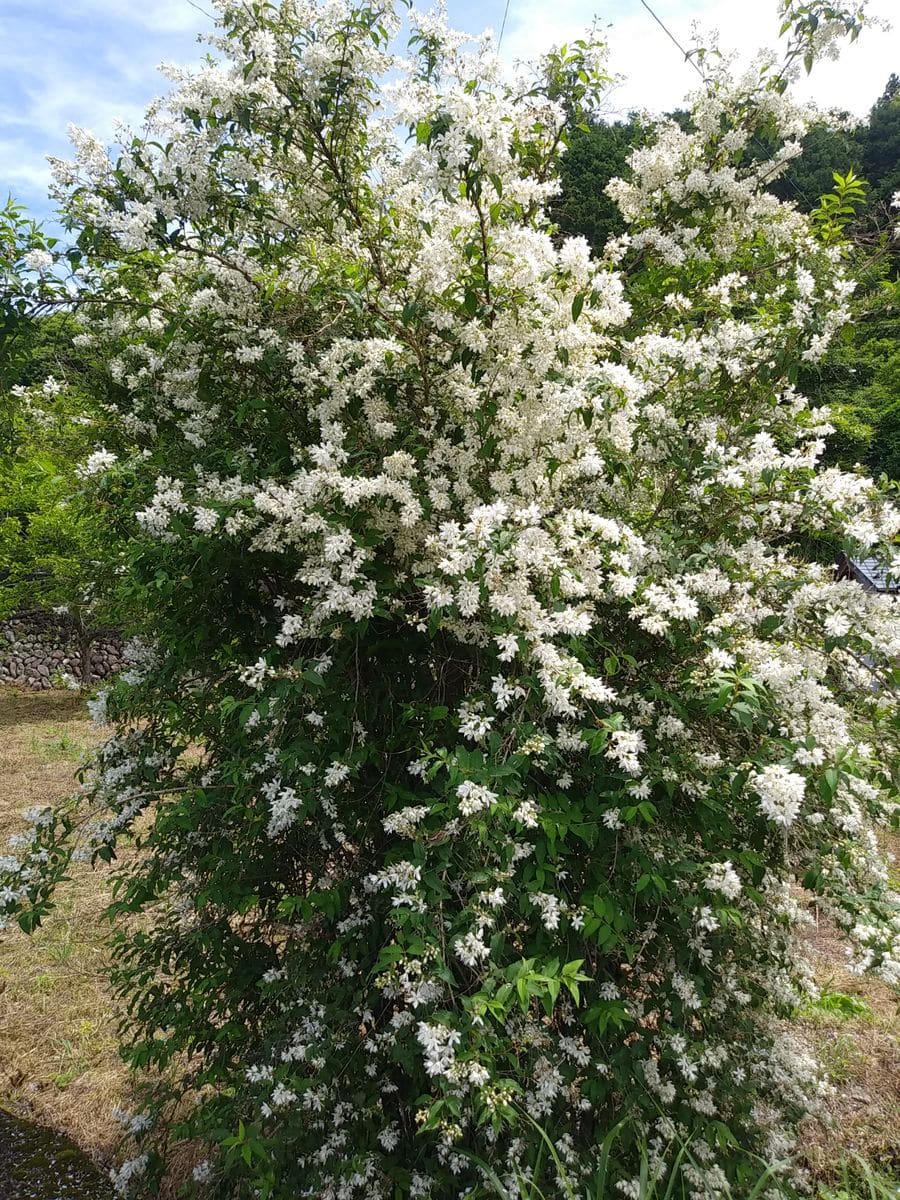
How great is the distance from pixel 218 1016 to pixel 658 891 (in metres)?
1.92

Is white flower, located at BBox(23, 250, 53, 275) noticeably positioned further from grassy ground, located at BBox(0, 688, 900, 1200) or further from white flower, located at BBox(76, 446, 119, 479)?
grassy ground, located at BBox(0, 688, 900, 1200)

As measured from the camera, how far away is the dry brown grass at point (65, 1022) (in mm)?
3645

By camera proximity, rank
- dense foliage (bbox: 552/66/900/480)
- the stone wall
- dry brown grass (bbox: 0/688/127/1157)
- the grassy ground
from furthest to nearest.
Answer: the stone wall
dry brown grass (bbox: 0/688/127/1157)
the grassy ground
dense foliage (bbox: 552/66/900/480)

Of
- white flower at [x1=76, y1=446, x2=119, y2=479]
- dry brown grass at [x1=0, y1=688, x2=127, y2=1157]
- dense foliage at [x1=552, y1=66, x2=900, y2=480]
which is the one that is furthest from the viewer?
dry brown grass at [x1=0, y1=688, x2=127, y2=1157]

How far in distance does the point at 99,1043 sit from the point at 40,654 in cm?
1482

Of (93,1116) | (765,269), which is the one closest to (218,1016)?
(93,1116)

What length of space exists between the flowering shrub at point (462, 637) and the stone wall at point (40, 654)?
49.1 feet

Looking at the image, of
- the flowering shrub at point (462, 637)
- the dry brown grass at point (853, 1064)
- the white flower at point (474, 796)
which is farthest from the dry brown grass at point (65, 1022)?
the dry brown grass at point (853, 1064)

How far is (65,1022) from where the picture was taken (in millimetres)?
4246

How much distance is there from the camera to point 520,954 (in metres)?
2.33

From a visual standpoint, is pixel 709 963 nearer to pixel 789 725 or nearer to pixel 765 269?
pixel 789 725

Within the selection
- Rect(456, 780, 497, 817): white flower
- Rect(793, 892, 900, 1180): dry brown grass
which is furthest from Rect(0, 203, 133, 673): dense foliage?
Rect(793, 892, 900, 1180): dry brown grass

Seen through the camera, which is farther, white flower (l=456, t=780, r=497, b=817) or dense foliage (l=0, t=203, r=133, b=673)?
dense foliage (l=0, t=203, r=133, b=673)

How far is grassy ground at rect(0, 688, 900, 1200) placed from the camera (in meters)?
3.25
